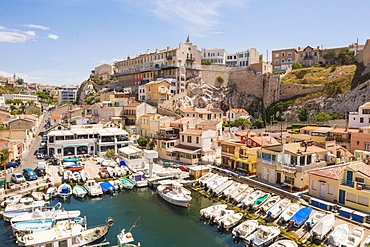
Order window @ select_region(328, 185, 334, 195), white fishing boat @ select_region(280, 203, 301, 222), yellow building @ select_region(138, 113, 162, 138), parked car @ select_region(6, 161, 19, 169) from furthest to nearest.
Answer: yellow building @ select_region(138, 113, 162, 138) < parked car @ select_region(6, 161, 19, 169) < window @ select_region(328, 185, 334, 195) < white fishing boat @ select_region(280, 203, 301, 222)

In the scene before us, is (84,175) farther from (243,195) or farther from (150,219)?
(243,195)

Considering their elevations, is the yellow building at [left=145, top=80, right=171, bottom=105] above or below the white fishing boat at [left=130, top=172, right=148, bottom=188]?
above

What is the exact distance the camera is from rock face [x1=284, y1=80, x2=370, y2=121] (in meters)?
46.0

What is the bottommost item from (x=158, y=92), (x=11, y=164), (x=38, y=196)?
(x=38, y=196)

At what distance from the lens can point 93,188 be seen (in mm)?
26609

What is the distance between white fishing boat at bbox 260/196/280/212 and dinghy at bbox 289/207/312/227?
92.2 inches

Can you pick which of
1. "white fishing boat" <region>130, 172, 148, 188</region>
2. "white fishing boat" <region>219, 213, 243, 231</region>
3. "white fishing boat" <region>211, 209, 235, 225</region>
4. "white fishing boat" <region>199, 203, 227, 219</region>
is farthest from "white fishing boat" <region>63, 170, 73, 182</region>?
"white fishing boat" <region>219, 213, 243, 231</region>

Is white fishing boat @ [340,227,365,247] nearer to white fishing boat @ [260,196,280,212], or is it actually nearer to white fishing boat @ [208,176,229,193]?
white fishing boat @ [260,196,280,212]

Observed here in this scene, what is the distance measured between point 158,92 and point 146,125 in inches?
439

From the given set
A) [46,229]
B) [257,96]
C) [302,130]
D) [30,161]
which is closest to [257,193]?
[46,229]

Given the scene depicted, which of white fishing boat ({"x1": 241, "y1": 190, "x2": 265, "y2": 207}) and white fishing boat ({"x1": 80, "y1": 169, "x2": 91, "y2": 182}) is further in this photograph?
white fishing boat ({"x1": 80, "y1": 169, "x2": 91, "y2": 182})

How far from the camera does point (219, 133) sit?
42469 millimetres

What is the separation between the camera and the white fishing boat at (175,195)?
77.7 ft

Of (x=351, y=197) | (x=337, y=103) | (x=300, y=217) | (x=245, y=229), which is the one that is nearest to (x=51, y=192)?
(x=245, y=229)
